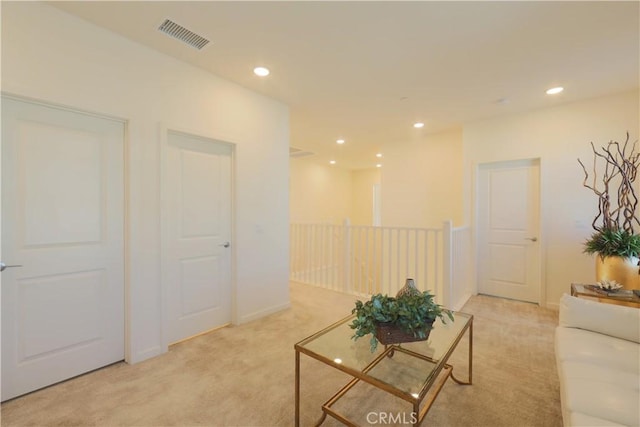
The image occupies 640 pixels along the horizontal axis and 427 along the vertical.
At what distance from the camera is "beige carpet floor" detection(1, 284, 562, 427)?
5.49 feet

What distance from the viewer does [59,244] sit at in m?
2.00

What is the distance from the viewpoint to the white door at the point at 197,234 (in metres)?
2.58

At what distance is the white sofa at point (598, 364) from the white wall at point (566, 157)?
2072 millimetres

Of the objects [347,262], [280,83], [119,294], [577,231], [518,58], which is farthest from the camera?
[347,262]

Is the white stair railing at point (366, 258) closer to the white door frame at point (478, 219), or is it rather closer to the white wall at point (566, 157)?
the white door frame at point (478, 219)

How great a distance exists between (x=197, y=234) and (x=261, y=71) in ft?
5.53

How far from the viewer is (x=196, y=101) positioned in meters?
2.67

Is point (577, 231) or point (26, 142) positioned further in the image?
point (577, 231)

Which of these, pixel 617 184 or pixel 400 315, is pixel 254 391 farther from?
pixel 617 184

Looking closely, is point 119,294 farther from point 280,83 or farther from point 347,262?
point 347,262

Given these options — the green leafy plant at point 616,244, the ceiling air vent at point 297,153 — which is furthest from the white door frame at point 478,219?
the ceiling air vent at point 297,153

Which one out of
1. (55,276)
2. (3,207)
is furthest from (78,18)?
(55,276)

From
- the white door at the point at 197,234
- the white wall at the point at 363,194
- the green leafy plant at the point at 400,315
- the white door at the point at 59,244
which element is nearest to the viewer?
the green leafy plant at the point at 400,315

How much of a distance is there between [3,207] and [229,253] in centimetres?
167
